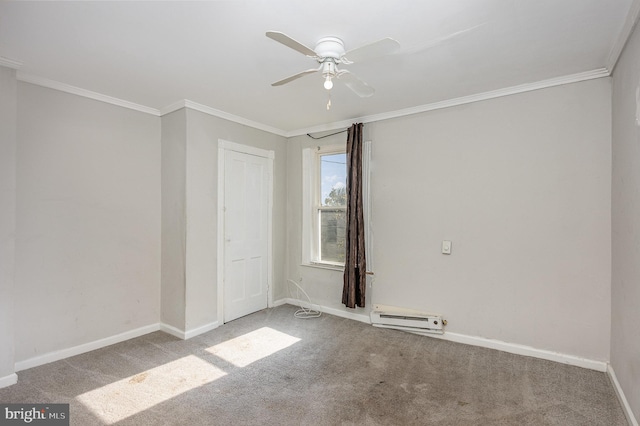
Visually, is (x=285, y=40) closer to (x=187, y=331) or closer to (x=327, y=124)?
(x=327, y=124)

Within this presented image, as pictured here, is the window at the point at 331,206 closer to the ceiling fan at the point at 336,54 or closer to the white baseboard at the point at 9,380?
the ceiling fan at the point at 336,54

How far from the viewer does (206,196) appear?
3607mm

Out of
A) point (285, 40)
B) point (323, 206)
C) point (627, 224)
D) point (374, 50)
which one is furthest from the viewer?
point (323, 206)

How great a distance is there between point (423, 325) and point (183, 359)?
7.83ft

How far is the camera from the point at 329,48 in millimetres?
2119

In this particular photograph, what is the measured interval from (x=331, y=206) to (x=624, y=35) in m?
3.08

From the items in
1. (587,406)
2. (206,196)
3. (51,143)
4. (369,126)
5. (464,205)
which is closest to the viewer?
(587,406)

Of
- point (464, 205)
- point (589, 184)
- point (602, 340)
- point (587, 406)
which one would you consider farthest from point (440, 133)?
point (587, 406)

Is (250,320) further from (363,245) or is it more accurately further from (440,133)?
(440,133)

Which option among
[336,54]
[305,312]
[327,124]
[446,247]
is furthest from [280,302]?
[336,54]

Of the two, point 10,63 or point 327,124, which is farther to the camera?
point 327,124

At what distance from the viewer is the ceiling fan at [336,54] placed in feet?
5.81

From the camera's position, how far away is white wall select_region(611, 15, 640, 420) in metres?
1.97

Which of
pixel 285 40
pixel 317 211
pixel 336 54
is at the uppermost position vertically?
pixel 336 54
